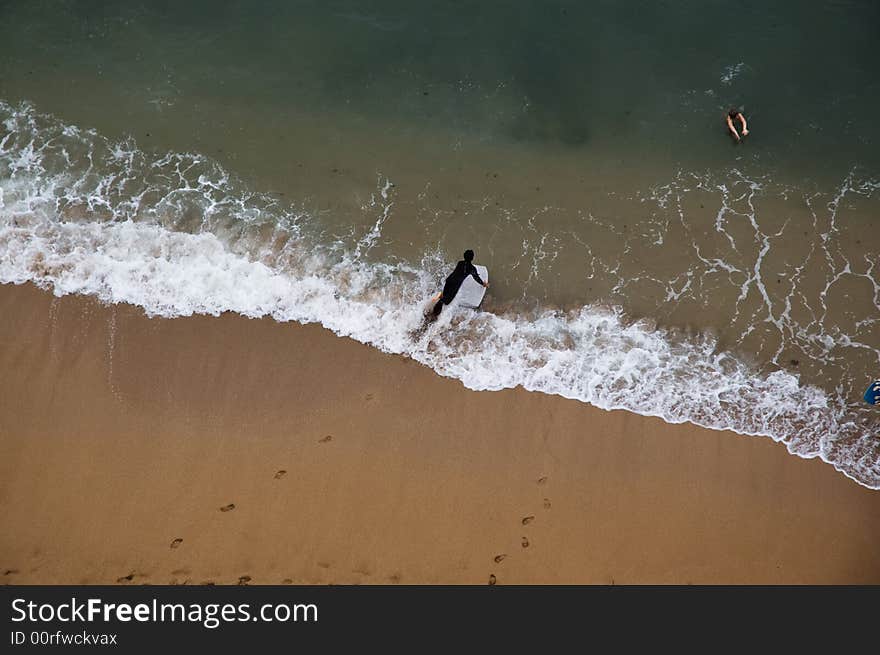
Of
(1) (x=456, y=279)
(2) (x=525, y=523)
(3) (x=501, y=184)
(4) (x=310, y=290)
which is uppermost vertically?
(3) (x=501, y=184)

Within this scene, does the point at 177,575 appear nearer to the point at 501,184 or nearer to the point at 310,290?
the point at 310,290

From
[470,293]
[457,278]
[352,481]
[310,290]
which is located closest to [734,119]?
[470,293]

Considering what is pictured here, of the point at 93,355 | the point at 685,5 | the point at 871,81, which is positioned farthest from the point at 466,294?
the point at 871,81

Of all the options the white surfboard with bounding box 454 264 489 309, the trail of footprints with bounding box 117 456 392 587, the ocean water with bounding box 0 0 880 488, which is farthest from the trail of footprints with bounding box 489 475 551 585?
the white surfboard with bounding box 454 264 489 309

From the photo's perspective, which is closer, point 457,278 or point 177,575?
point 177,575

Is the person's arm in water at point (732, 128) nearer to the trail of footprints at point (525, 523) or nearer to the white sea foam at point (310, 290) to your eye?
the white sea foam at point (310, 290)
